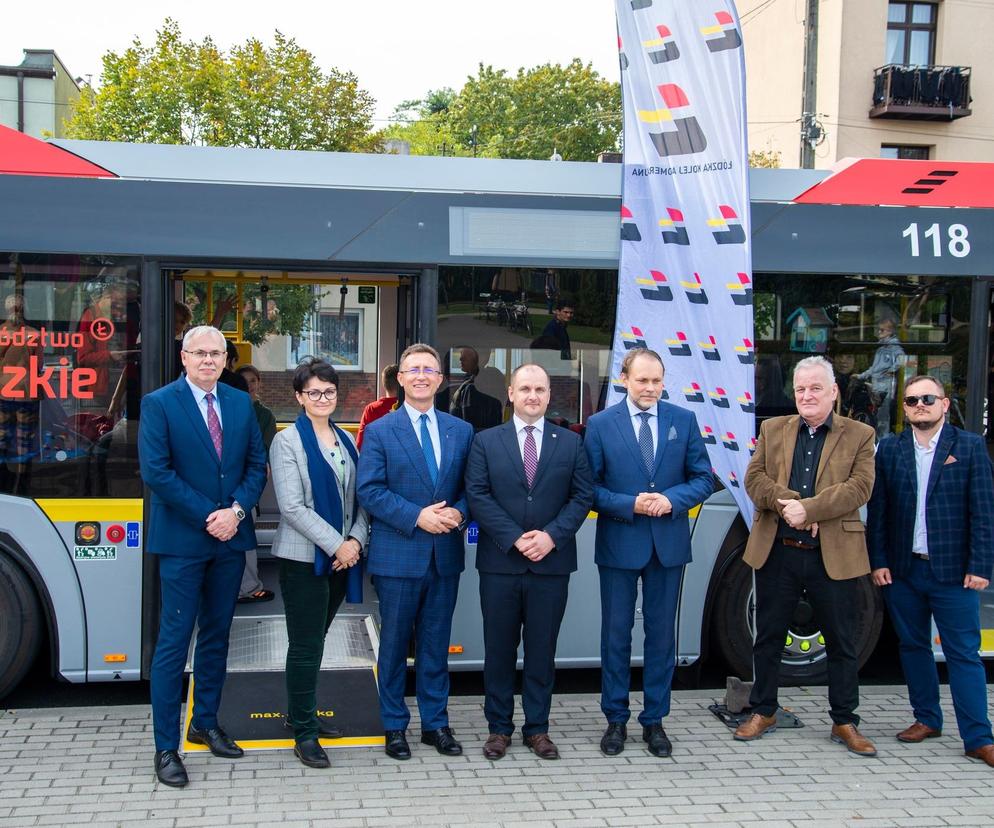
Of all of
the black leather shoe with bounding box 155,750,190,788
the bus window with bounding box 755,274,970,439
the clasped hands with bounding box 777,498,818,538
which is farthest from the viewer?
the bus window with bounding box 755,274,970,439

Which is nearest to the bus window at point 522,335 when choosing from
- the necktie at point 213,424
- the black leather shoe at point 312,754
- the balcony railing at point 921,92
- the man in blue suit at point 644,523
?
the man in blue suit at point 644,523

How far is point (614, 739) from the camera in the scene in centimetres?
487

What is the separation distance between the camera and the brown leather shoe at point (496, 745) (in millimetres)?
4715

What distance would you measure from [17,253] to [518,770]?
139 inches

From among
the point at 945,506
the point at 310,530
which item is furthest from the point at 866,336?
the point at 310,530

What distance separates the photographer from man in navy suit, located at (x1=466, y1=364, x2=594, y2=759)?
15.1ft

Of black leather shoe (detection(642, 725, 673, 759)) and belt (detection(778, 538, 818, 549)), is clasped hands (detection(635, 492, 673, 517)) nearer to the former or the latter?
belt (detection(778, 538, 818, 549))

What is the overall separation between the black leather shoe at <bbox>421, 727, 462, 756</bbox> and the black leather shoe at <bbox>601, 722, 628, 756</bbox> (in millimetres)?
702

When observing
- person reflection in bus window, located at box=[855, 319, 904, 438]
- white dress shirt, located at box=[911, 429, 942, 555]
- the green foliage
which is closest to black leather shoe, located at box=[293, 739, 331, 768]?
white dress shirt, located at box=[911, 429, 942, 555]

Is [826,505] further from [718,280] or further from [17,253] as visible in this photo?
[17,253]

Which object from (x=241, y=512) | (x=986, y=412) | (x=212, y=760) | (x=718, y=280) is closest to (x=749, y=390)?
(x=718, y=280)

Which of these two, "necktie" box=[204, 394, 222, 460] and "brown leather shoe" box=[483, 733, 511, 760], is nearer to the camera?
"necktie" box=[204, 394, 222, 460]

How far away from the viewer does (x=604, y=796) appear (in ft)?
14.4

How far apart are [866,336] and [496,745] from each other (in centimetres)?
302
